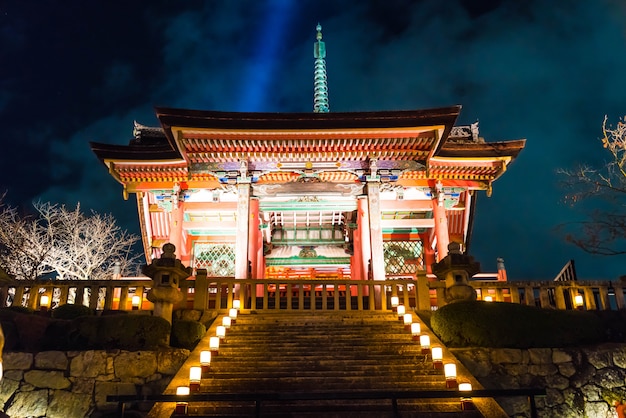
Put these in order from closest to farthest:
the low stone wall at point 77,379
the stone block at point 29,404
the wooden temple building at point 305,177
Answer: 1. the stone block at point 29,404
2. the low stone wall at point 77,379
3. the wooden temple building at point 305,177

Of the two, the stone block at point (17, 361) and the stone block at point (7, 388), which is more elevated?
the stone block at point (17, 361)

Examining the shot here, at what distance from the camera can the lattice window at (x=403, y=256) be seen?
24.1 meters

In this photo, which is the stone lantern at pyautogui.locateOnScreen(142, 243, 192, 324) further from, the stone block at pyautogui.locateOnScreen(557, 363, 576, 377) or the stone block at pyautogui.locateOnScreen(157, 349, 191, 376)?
the stone block at pyautogui.locateOnScreen(557, 363, 576, 377)

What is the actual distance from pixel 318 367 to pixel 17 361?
6274 mm

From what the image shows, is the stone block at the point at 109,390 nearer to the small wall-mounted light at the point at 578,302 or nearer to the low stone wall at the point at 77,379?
the low stone wall at the point at 77,379

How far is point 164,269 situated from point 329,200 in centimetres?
886

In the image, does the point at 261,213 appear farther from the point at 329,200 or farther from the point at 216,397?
the point at 216,397

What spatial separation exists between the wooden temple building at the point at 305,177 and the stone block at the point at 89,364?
21.6ft

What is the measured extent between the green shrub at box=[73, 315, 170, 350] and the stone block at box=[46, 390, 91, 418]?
3.25 feet

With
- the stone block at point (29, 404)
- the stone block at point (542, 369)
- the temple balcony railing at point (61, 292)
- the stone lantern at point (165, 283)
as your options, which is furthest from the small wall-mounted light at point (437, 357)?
the stone block at point (29, 404)

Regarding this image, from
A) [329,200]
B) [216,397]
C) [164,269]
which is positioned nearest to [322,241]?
[329,200]

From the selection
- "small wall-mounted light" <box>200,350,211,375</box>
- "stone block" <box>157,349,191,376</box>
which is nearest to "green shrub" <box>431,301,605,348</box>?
"small wall-mounted light" <box>200,350,211,375</box>

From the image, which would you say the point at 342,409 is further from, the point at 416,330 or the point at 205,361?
the point at 416,330

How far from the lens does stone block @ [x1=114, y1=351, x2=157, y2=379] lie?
34.8ft
